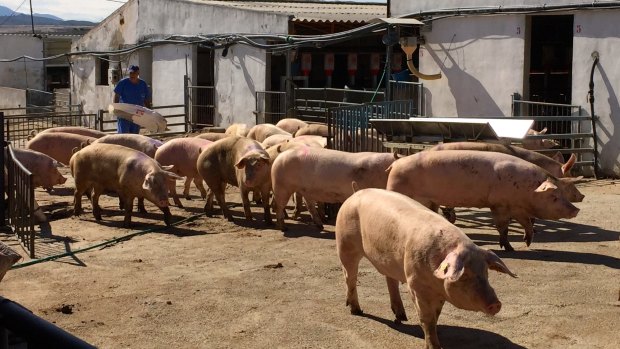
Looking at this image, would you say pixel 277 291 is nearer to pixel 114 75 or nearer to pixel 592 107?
pixel 592 107

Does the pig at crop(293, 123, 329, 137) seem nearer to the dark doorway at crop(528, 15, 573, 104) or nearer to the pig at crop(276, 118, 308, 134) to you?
the pig at crop(276, 118, 308, 134)

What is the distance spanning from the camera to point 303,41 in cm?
1731

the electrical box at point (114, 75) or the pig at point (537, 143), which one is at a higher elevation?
the electrical box at point (114, 75)

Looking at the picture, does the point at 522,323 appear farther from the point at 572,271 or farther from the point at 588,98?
the point at 588,98

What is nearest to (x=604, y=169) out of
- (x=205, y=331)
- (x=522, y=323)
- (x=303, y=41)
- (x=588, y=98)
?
(x=588, y=98)

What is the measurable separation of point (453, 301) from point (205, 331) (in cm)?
187

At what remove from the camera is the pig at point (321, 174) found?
9.67 meters

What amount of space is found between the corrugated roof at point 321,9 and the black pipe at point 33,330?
57.5 ft

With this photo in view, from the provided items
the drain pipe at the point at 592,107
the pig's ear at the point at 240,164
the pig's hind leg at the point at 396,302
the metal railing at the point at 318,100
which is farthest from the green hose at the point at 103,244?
the metal railing at the point at 318,100

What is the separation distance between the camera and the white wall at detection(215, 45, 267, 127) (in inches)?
778

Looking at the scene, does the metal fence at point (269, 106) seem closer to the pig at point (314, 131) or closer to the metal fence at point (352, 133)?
the pig at point (314, 131)

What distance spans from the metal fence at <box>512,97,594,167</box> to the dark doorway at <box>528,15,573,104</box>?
2.27 m

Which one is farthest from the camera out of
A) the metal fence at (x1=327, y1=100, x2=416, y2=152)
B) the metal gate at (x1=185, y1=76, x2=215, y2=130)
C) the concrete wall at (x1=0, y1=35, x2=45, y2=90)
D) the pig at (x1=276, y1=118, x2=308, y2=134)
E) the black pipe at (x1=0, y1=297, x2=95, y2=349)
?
the concrete wall at (x1=0, y1=35, x2=45, y2=90)

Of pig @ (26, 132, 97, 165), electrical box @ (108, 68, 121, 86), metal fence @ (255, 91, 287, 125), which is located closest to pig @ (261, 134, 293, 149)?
pig @ (26, 132, 97, 165)
